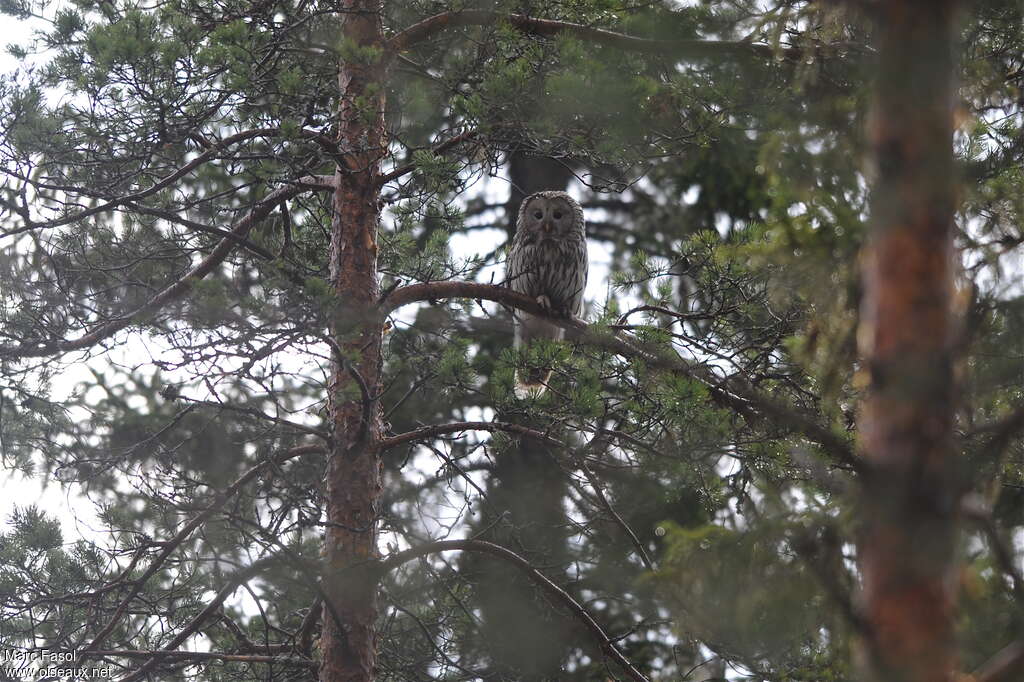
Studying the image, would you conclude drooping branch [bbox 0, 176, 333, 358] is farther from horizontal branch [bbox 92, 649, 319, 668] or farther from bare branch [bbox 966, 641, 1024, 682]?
bare branch [bbox 966, 641, 1024, 682]

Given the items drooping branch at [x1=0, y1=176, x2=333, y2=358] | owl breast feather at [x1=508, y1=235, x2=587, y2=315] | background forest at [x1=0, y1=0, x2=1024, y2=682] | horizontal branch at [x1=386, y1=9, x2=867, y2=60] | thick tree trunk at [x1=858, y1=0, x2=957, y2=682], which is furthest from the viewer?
owl breast feather at [x1=508, y1=235, x2=587, y2=315]

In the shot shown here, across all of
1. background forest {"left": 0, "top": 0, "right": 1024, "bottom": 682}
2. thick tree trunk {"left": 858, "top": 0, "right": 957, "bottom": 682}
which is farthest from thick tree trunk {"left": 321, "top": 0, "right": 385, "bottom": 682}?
thick tree trunk {"left": 858, "top": 0, "right": 957, "bottom": 682}

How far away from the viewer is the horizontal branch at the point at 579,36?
5.34 metres

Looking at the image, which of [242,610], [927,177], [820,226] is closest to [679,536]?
[820,226]

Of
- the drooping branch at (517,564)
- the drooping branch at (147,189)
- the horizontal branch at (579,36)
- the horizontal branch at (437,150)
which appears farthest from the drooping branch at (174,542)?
the horizontal branch at (579,36)

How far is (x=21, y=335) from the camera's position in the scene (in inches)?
233

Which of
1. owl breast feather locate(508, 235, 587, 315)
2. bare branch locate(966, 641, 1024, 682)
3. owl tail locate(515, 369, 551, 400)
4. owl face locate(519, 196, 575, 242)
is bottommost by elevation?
bare branch locate(966, 641, 1024, 682)

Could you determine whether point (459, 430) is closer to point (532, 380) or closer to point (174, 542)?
point (532, 380)

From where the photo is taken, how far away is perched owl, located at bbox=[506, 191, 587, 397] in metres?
7.72

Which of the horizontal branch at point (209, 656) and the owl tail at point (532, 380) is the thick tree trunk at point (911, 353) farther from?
the horizontal branch at point (209, 656)

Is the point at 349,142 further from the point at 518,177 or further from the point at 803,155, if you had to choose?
the point at 518,177

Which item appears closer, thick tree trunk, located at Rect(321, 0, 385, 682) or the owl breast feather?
thick tree trunk, located at Rect(321, 0, 385, 682)

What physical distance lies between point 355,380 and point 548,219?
319 centimetres

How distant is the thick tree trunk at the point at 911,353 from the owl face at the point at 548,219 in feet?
19.8
